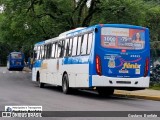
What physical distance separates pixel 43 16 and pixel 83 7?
3.37 metres

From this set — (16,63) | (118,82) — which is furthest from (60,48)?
(16,63)

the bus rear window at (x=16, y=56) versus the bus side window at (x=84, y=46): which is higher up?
the bus rear window at (x=16, y=56)

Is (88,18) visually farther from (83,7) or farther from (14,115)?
(14,115)

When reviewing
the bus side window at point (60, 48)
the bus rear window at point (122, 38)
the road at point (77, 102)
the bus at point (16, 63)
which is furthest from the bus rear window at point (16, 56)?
the bus rear window at point (122, 38)

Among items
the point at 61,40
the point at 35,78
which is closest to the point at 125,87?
the point at 61,40

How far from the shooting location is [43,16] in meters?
36.6

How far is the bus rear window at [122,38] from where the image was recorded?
19594 millimetres

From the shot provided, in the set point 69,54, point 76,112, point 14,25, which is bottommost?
point 76,112

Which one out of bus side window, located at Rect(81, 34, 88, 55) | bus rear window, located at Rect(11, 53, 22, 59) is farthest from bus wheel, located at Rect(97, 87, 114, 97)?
bus rear window, located at Rect(11, 53, 22, 59)

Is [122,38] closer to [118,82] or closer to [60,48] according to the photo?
[118,82]

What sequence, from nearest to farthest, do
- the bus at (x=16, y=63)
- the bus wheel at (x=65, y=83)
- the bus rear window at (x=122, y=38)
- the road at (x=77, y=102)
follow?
the road at (x=77, y=102)
the bus rear window at (x=122, y=38)
the bus wheel at (x=65, y=83)
the bus at (x=16, y=63)

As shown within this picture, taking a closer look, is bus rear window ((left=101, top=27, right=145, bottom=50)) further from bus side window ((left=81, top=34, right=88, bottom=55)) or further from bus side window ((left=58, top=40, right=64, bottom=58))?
bus side window ((left=58, top=40, right=64, bottom=58))

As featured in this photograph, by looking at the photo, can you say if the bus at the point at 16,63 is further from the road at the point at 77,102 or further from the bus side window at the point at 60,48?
the road at the point at 77,102

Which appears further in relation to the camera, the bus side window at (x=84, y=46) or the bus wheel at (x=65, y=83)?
the bus wheel at (x=65, y=83)
